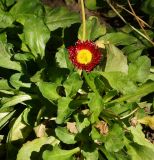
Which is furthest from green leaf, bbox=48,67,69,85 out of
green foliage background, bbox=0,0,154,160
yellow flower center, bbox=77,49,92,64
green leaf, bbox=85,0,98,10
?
green leaf, bbox=85,0,98,10

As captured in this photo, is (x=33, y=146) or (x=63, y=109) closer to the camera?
(x=63, y=109)

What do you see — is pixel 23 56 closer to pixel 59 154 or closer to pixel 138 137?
pixel 59 154

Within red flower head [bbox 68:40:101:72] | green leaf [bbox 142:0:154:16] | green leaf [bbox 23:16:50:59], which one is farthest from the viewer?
green leaf [bbox 142:0:154:16]

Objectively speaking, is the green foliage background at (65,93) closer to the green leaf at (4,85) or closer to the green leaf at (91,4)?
the green leaf at (4,85)

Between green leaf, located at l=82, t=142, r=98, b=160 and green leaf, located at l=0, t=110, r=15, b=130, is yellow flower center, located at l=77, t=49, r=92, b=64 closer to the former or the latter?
green leaf, located at l=82, t=142, r=98, b=160

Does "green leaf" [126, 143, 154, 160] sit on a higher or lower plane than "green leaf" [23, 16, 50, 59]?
lower

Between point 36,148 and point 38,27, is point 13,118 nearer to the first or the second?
point 36,148

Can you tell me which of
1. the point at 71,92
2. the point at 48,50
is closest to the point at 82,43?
the point at 71,92

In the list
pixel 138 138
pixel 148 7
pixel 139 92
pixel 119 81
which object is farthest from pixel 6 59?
pixel 148 7
